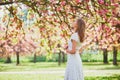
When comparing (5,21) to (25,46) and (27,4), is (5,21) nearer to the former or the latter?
(27,4)

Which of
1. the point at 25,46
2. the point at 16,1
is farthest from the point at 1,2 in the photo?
the point at 25,46

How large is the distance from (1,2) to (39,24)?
1718mm

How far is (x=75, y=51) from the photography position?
10570 mm

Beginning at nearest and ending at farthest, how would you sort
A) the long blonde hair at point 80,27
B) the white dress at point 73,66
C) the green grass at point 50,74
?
the long blonde hair at point 80,27 → the white dress at point 73,66 → the green grass at point 50,74

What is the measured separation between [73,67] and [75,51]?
0.49m

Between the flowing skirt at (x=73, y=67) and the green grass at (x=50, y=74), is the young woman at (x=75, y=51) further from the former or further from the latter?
the green grass at (x=50, y=74)

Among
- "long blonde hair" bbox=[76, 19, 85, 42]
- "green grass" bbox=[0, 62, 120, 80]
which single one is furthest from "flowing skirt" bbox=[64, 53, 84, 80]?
"green grass" bbox=[0, 62, 120, 80]

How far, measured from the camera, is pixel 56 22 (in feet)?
55.1

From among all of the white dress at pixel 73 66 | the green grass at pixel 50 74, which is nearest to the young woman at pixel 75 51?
the white dress at pixel 73 66

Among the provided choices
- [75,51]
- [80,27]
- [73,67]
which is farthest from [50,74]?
[80,27]

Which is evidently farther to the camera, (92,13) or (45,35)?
(45,35)

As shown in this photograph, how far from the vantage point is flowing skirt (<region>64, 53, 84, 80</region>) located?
424 inches

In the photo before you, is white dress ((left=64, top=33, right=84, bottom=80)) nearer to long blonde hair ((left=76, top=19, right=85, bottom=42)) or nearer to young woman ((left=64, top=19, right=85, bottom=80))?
young woman ((left=64, top=19, right=85, bottom=80))

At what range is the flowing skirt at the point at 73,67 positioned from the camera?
1077 cm
